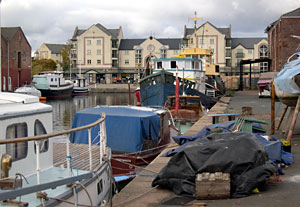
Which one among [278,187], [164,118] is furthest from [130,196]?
[164,118]

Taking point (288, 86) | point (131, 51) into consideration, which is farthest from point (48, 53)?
point (288, 86)

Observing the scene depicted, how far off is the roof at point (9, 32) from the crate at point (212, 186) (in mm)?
63461

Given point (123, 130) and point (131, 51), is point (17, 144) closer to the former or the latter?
point (123, 130)

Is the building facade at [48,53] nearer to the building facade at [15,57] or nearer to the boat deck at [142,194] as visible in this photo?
the building facade at [15,57]

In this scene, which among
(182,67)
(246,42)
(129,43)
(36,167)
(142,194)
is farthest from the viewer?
(129,43)

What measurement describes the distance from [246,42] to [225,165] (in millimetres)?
92554

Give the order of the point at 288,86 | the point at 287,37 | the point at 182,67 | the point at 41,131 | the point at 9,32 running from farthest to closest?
the point at 9,32
the point at 287,37
the point at 182,67
the point at 288,86
the point at 41,131

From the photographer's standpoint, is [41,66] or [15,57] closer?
[15,57]

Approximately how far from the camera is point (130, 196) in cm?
851

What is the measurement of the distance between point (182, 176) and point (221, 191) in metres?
0.87

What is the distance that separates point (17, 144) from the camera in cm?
679

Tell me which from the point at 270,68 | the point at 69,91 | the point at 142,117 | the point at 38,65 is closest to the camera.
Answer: the point at 142,117

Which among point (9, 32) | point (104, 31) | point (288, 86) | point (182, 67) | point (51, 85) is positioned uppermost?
point (104, 31)

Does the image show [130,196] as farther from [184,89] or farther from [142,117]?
[184,89]
